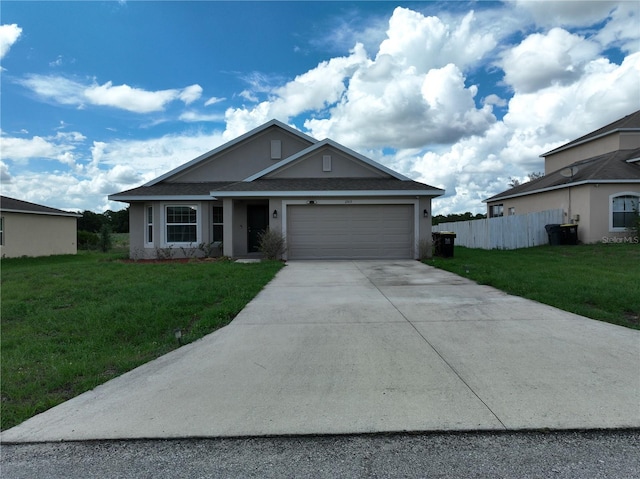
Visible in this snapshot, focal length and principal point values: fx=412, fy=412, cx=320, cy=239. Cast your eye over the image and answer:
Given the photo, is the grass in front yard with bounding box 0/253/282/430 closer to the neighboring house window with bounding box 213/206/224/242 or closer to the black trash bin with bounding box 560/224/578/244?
the neighboring house window with bounding box 213/206/224/242

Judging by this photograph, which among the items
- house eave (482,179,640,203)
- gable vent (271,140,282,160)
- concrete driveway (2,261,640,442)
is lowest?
concrete driveway (2,261,640,442)

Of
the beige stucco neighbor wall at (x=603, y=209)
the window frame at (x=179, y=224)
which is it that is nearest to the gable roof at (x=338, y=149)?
the window frame at (x=179, y=224)

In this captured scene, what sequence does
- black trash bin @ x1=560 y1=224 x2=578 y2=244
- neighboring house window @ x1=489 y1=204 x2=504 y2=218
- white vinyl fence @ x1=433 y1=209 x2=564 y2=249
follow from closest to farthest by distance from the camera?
black trash bin @ x1=560 y1=224 x2=578 y2=244 < white vinyl fence @ x1=433 y1=209 x2=564 y2=249 < neighboring house window @ x1=489 y1=204 x2=504 y2=218

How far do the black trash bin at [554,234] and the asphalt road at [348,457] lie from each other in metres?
18.0

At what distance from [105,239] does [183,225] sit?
14.0 meters

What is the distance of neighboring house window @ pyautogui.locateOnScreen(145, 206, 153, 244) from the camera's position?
56.9ft

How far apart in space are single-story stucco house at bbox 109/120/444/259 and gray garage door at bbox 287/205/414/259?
0.13 feet

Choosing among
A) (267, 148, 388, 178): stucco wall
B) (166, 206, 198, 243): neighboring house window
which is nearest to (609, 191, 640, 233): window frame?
(267, 148, 388, 178): stucco wall

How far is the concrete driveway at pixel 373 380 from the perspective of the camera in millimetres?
3475

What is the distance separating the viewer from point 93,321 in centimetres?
678

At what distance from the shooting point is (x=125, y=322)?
21.9 ft

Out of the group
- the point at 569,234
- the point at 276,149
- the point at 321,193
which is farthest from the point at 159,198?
the point at 569,234

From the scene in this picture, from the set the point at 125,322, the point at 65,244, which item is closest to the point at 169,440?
the point at 125,322

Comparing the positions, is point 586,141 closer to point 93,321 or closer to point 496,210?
point 496,210
